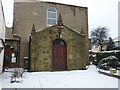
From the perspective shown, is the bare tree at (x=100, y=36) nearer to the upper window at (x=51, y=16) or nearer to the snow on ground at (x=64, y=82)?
the upper window at (x=51, y=16)

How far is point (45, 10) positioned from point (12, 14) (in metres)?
4.46

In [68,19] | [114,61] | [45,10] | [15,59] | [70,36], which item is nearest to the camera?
[114,61]

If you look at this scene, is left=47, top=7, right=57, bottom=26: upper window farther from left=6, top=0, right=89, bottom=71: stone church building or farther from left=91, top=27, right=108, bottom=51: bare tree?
left=91, top=27, right=108, bottom=51: bare tree

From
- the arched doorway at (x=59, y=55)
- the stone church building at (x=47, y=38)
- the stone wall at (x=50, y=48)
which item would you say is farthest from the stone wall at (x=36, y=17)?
the arched doorway at (x=59, y=55)

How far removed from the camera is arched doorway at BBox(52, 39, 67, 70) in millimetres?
15141

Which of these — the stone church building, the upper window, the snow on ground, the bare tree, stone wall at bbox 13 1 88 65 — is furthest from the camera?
the bare tree

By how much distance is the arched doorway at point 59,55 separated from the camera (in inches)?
596

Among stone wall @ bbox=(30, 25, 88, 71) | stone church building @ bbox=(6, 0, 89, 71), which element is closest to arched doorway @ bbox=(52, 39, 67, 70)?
stone church building @ bbox=(6, 0, 89, 71)

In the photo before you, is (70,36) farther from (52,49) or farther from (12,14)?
(12,14)

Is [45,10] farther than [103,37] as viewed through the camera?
No

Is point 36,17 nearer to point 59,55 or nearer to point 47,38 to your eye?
point 47,38

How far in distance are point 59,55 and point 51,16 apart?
7.05m

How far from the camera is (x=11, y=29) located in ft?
56.1

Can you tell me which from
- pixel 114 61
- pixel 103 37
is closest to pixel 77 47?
pixel 114 61
